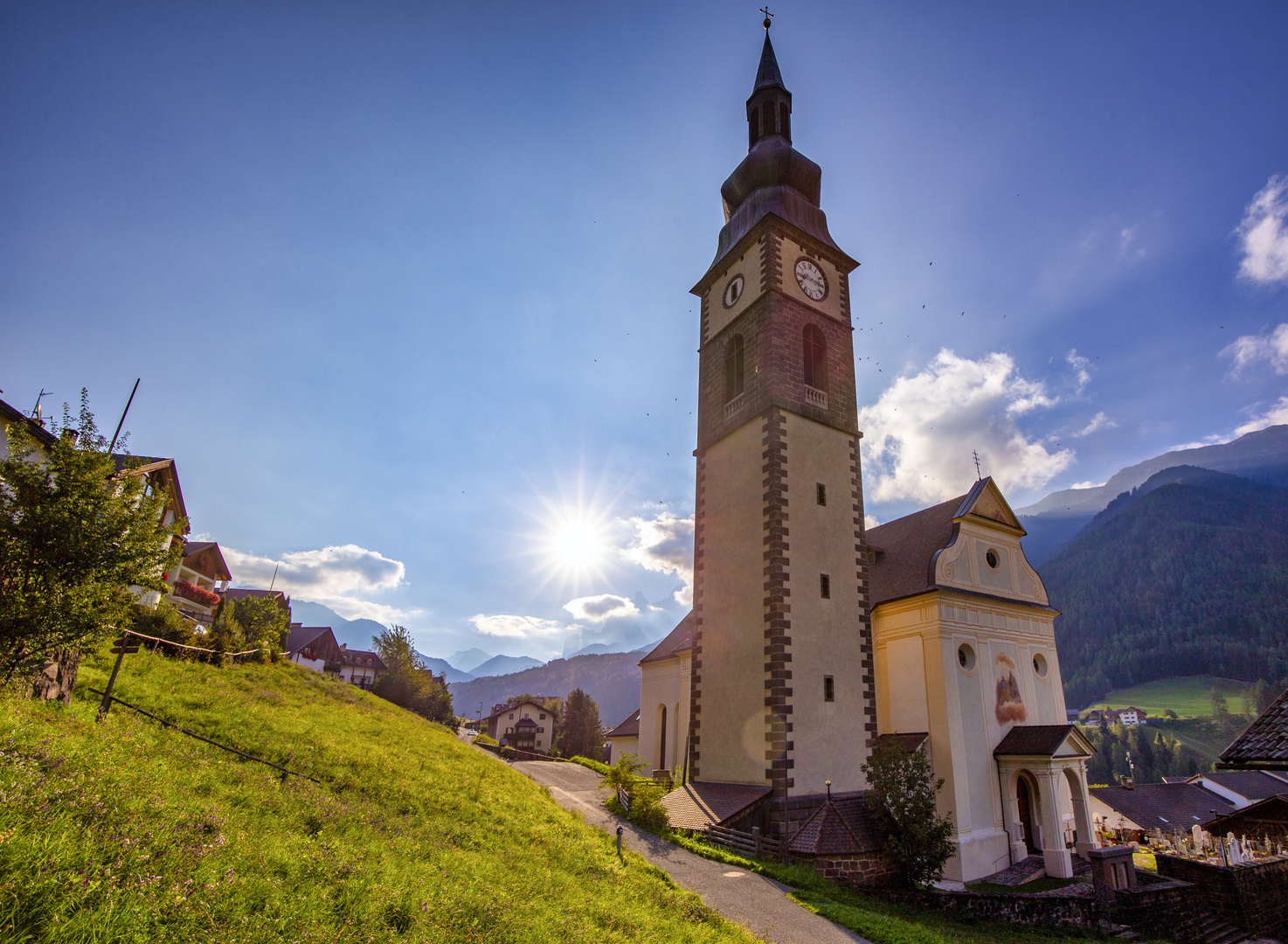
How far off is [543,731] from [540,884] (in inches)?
2982

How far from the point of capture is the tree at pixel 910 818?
17984 mm

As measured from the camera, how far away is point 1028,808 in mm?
25609

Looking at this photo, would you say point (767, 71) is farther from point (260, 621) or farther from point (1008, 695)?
point (260, 621)

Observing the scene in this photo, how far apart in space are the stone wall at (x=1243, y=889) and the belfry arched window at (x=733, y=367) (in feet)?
77.8

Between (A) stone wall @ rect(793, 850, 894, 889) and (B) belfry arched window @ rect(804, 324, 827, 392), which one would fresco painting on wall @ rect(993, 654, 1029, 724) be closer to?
(A) stone wall @ rect(793, 850, 894, 889)

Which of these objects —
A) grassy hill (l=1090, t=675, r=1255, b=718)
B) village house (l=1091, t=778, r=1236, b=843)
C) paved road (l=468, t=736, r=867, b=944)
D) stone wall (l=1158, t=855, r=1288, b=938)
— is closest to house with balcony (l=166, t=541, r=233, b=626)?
paved road (l=468, t=736, r=867, b=944)

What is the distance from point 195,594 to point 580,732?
4514 centimetres

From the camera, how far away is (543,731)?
262ft

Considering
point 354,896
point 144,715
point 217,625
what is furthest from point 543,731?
point 354,896

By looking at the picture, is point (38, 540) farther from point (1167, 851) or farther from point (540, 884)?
point (1167, 851)

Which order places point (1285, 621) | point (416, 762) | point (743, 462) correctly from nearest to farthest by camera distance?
point (416, 762)
point (743, 462)
point (1285, 621)

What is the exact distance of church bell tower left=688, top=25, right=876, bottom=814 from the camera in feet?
68.7

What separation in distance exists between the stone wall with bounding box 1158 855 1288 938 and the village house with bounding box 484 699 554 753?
66342 millimetres

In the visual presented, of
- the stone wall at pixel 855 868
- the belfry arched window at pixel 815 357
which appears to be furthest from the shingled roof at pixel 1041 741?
the belfry arched window at pixel 815 357
